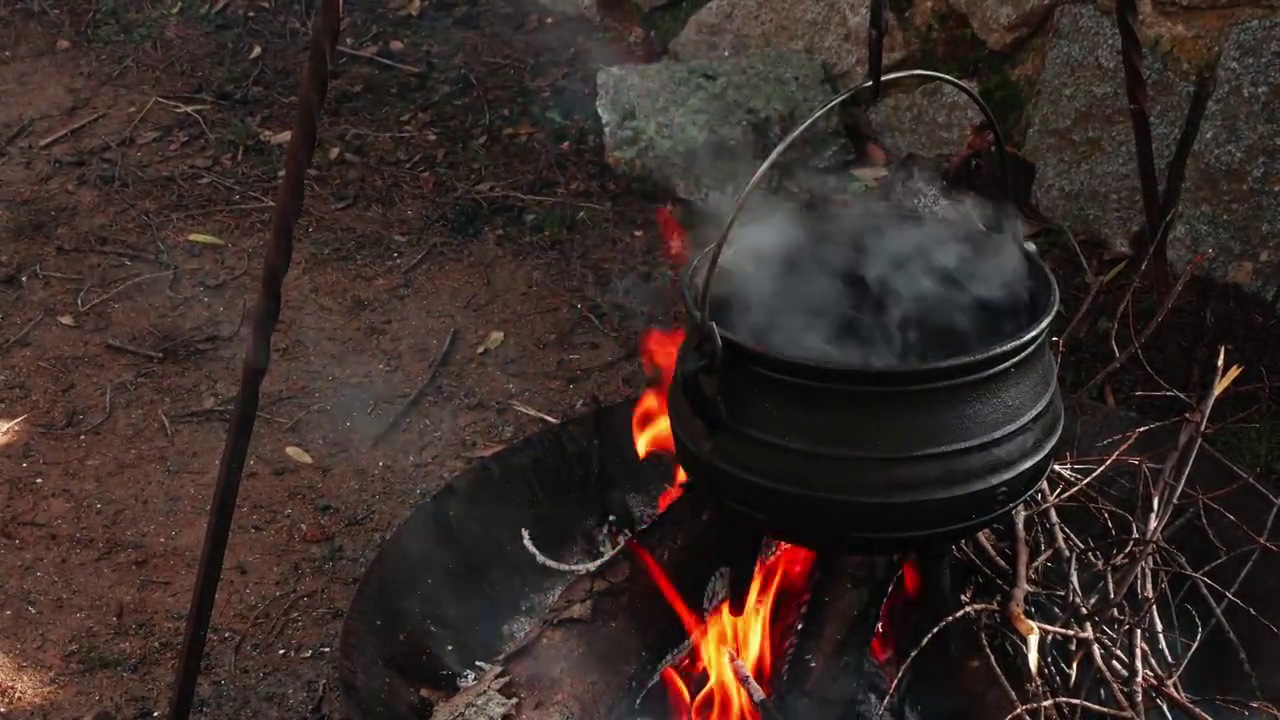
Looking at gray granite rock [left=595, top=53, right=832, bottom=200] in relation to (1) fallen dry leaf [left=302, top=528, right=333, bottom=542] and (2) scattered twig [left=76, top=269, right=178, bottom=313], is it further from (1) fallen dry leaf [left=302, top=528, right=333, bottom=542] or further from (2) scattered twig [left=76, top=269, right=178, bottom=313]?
(1) fallen dry leaf [left=302, top=528, right=333, bottom=542]

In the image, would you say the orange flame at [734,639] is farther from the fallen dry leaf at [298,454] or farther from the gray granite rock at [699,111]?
the gray granite rock at [699,111]

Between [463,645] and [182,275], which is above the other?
[463,645]

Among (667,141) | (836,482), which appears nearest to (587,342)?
(667,141)

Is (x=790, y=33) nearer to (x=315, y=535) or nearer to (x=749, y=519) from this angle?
(x=315, y=535)

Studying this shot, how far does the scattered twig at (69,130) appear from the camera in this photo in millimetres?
4930

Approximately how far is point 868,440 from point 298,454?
2.27m

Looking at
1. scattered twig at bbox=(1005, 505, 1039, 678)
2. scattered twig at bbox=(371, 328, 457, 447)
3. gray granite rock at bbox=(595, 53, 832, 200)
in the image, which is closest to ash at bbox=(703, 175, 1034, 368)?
scattered twig at bbox=(1005, 505, 1039, 678)

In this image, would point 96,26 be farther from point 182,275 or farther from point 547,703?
point 547,703

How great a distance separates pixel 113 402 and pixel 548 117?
226 centimetres

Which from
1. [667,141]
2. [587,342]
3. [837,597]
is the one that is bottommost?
[587,342]

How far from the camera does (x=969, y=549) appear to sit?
2.25 meters

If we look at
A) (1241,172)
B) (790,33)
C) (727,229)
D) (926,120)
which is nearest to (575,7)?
(790,33)

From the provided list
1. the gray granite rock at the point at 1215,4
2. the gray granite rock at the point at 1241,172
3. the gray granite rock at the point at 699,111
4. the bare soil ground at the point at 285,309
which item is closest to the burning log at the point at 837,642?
the bare soil ground at the point at 285,309

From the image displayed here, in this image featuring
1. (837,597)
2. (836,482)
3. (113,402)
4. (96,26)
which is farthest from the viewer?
(96,26)
